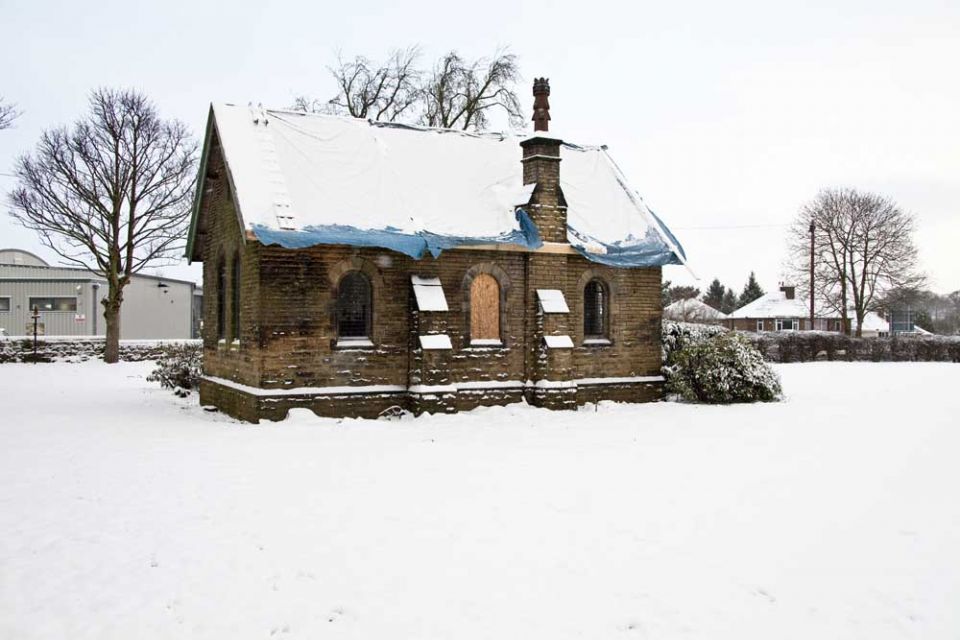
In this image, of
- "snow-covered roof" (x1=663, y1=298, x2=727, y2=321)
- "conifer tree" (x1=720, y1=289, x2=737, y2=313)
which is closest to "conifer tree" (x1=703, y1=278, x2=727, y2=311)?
"conifer tree" (x1=720, y1=289, x2=737, y2=313)

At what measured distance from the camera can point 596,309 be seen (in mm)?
19469

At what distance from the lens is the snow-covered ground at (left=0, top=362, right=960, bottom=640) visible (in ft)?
20.3

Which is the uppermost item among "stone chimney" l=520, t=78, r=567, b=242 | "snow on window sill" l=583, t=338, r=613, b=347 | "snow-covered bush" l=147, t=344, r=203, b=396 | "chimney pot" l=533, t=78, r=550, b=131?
"chimney pot" l=533, t=78, r=550, b=131

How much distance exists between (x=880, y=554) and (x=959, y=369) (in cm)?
3265

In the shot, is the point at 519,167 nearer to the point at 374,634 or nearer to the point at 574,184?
the point at 574,184

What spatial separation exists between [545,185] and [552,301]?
2.53 m

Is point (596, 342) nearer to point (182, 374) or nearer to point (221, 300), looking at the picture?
point (221, 300)

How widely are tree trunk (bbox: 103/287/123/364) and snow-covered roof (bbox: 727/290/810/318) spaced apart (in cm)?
5200

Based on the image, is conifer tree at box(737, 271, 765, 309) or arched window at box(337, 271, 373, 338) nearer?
arched window at box(337, 271, 373, 338)

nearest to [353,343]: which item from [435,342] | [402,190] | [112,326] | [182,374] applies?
[435,342]

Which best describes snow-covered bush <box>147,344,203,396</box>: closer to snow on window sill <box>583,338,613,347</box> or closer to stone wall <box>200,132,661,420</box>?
stone wall <box>200,132,661,420</box>

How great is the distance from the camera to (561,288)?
18.5 metres

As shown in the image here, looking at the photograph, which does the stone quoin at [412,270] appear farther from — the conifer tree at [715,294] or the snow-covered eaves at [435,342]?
the conifer tree at [715,294]

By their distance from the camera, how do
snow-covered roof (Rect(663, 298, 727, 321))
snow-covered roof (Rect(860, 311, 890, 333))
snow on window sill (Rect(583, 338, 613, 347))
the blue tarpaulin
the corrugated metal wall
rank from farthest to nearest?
snow-covered roof (Rect(860, 311, 890, 333))
snow-covered roof (Rect(663, 298, 727, 321))
the corrugated metal wall
snow on window sill (Rect(583, 338, 613, 347))
the blue tarpaulin
